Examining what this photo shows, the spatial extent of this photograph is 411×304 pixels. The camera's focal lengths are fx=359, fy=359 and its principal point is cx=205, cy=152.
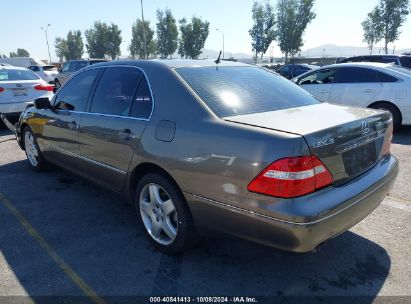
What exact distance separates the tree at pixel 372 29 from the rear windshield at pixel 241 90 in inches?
1808

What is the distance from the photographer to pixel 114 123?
343cm

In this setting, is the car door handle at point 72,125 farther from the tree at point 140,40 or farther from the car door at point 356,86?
the tree at point 140,40

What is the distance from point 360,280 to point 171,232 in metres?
1.52

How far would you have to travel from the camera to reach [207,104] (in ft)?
9.10

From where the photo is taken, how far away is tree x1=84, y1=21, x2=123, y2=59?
62562 millimetres

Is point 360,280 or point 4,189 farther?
point 4,189

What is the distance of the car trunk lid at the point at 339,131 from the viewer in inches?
92.7

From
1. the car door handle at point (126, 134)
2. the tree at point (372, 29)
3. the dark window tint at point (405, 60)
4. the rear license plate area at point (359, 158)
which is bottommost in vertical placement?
the rear license plate area at point (359, 158)

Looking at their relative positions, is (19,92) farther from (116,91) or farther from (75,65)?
(75,65)

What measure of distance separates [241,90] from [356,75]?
→ 18.8 ft

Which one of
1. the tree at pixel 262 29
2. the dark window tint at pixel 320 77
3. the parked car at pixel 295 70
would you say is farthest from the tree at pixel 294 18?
the dark window tint at pixel 320 77

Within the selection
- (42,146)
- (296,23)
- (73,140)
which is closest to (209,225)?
(73,140)

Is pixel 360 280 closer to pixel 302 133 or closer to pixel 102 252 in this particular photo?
pixel 302 133

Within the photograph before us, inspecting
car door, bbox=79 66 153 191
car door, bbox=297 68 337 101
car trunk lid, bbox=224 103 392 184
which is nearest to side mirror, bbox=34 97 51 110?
car door, bbox=79 66 153 191
